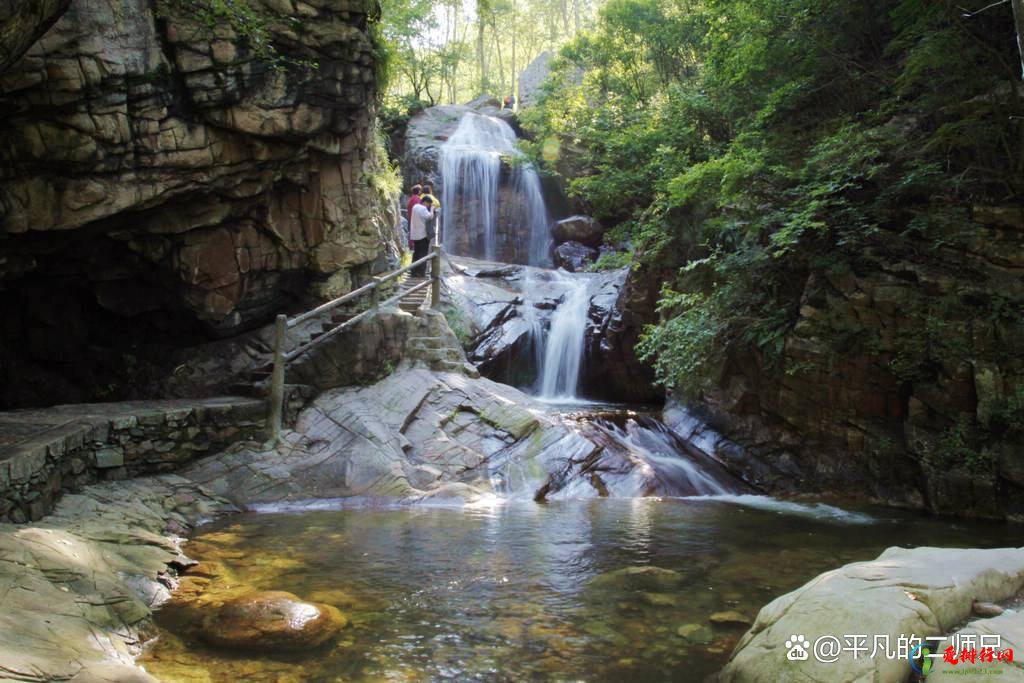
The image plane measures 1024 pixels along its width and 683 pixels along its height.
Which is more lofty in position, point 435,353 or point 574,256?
point 574,256

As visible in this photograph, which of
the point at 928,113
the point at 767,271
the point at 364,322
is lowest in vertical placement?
the point at 364,322

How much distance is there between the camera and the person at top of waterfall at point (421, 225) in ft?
41.7

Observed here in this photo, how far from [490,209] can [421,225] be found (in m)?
8.80

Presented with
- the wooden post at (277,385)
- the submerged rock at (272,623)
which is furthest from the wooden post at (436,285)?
the submerged rock at (272,623)

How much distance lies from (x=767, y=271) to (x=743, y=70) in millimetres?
3784

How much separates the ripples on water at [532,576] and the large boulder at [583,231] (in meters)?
13.4

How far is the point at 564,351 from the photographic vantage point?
1450 centimetres

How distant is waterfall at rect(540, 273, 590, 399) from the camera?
14.2 m

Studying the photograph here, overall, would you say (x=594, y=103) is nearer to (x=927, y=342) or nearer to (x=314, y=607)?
(x=927, y=342)

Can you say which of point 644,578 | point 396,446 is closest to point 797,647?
point 644,578

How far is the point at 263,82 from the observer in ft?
28.7

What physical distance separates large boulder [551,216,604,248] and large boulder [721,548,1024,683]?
684 inches

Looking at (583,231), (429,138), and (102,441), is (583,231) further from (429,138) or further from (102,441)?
(102,441)

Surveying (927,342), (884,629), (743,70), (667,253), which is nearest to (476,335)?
(667,253)
